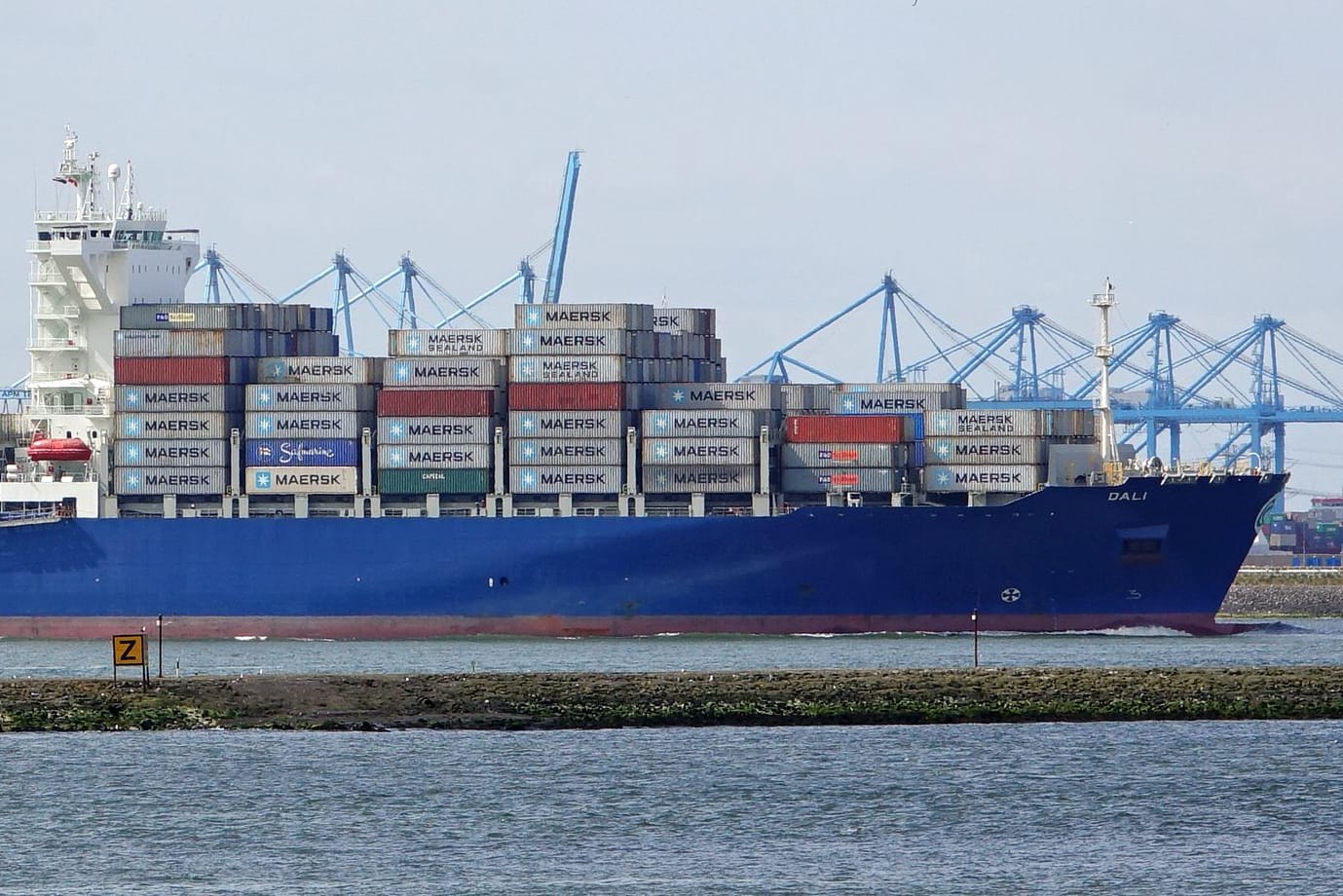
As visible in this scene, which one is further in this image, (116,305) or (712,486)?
(116,305)

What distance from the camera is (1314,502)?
18288 centimetres

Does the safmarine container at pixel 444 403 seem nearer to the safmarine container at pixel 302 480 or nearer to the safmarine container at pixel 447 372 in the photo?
the safmarine container at pixel 447 372

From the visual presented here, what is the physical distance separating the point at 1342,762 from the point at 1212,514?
2519 cm

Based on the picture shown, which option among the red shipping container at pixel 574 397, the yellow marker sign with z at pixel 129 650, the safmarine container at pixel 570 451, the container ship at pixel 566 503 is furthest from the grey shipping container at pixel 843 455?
the yellow marker sign with z at pixel 129 650

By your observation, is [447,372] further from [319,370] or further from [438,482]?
[319,370]

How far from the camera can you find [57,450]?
6681 centimetres

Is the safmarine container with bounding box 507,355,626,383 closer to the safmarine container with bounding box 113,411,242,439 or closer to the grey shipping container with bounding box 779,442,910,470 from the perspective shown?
the grey shipping container with bounding box 779,442,910,470

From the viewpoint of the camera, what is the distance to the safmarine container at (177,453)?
217 feet

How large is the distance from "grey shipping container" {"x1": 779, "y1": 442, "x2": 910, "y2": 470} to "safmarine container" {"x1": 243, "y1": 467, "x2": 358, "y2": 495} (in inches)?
486

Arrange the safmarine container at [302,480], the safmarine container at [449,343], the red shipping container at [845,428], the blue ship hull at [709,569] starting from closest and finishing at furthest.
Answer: the blue ship hull at [709,569] < the red shipping container at [845,428] < the safmarine container at [302,480] < the safmarine container at [449,343]

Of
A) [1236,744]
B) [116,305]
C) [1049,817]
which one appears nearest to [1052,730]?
[1236,744]

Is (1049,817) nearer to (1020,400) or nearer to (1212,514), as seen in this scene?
(1212,514)

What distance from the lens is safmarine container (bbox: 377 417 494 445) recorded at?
64.8 meters

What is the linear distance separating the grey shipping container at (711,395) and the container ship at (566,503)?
0.09m
